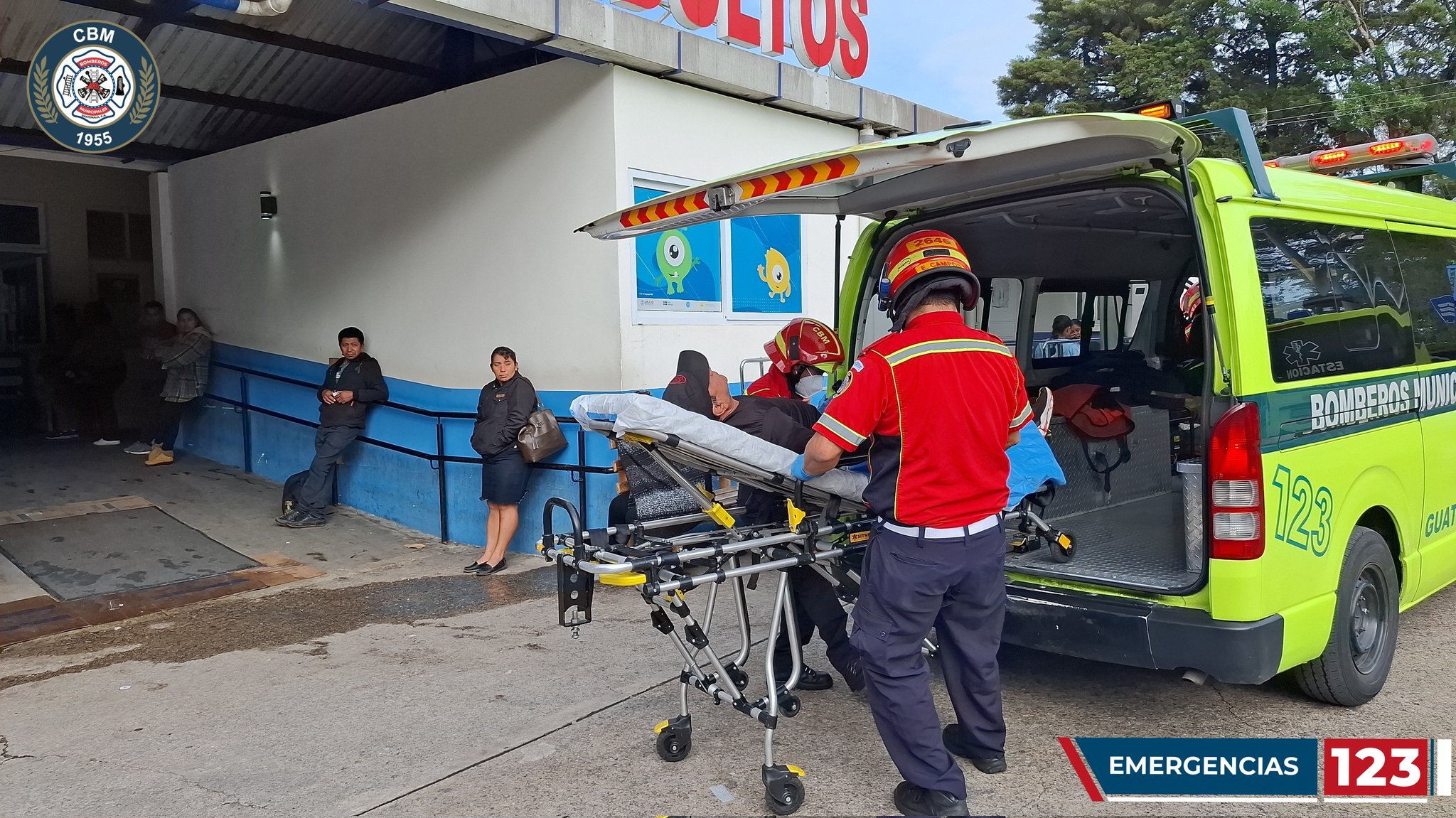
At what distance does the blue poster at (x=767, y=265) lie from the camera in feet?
26.5

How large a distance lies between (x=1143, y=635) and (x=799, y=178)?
1920 millimetres

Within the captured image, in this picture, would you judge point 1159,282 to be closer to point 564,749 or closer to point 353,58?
point 564,749

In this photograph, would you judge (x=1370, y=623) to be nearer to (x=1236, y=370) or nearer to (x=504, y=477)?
(x=1236, y=370)

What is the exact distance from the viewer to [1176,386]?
5.95 m

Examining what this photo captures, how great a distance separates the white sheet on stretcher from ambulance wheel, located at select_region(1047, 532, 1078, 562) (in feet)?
2.94

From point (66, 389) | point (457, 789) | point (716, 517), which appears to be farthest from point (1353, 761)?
point (66, 389)

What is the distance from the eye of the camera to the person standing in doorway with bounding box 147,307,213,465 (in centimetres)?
997

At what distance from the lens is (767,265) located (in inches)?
329

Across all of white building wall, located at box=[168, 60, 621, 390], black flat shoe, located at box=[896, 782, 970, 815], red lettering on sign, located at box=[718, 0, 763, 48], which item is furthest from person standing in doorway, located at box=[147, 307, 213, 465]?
black flat shoe, located at box=[896, 782, 970, 815]

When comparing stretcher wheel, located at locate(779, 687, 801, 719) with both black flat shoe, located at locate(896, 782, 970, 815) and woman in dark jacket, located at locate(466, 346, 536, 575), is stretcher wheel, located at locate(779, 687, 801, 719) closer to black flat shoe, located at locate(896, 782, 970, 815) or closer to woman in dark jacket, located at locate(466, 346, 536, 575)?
black flat shoe, located at locate(896, 782, 970, 815)

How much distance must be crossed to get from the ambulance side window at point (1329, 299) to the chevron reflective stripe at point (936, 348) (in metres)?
1.11

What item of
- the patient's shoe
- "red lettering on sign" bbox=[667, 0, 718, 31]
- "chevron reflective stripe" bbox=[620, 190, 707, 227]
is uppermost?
"red lettering on sign" bbox=[667, 0, 718, 31]

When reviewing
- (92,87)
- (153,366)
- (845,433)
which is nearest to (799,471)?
(845,433)

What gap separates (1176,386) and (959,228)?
1940 mm
